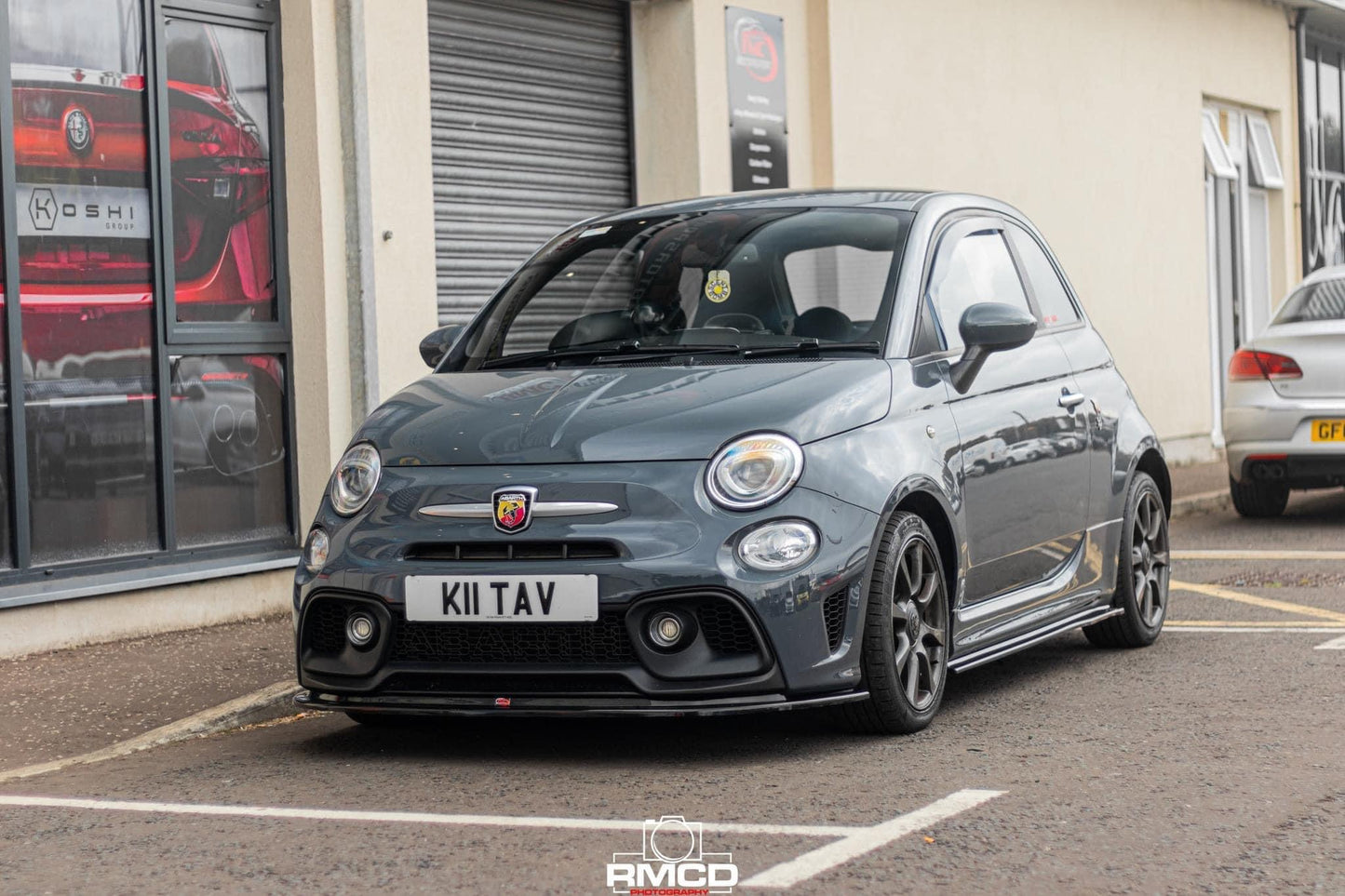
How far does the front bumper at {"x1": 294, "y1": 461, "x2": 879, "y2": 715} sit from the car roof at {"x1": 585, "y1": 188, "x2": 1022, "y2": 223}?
1639mm

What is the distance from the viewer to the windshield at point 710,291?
6348 millimetres

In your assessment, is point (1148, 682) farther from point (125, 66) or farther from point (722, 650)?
point (125, 66)

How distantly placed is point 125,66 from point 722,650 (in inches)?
197

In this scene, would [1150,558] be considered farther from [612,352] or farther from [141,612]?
[141,612]

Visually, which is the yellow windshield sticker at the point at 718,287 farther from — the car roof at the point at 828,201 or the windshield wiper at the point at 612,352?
the car roof at the point at 828,201

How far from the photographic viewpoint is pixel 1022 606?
6.77m

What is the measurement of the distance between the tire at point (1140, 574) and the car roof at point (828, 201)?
1.34 meters

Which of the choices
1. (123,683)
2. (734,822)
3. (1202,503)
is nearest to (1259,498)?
(1202,503)

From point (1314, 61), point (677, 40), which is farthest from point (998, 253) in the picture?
point (1314, 61)

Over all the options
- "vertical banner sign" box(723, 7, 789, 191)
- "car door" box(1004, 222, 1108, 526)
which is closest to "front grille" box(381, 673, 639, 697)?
"car door" box(1004, 222, 1108, 526)

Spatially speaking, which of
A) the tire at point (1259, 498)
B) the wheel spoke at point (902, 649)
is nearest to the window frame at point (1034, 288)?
the wheel spoke at point (902, 649)

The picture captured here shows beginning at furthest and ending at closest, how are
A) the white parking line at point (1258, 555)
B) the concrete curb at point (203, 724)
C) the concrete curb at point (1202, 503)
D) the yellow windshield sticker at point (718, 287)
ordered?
the concrete curb at point (1202, 503) → the white parking line at point (1258, 555) → the yellow windshield sticker at point (718, 287) → the concrete curb at point (203, 724)

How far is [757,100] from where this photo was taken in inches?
525

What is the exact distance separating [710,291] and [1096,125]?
485 inches
